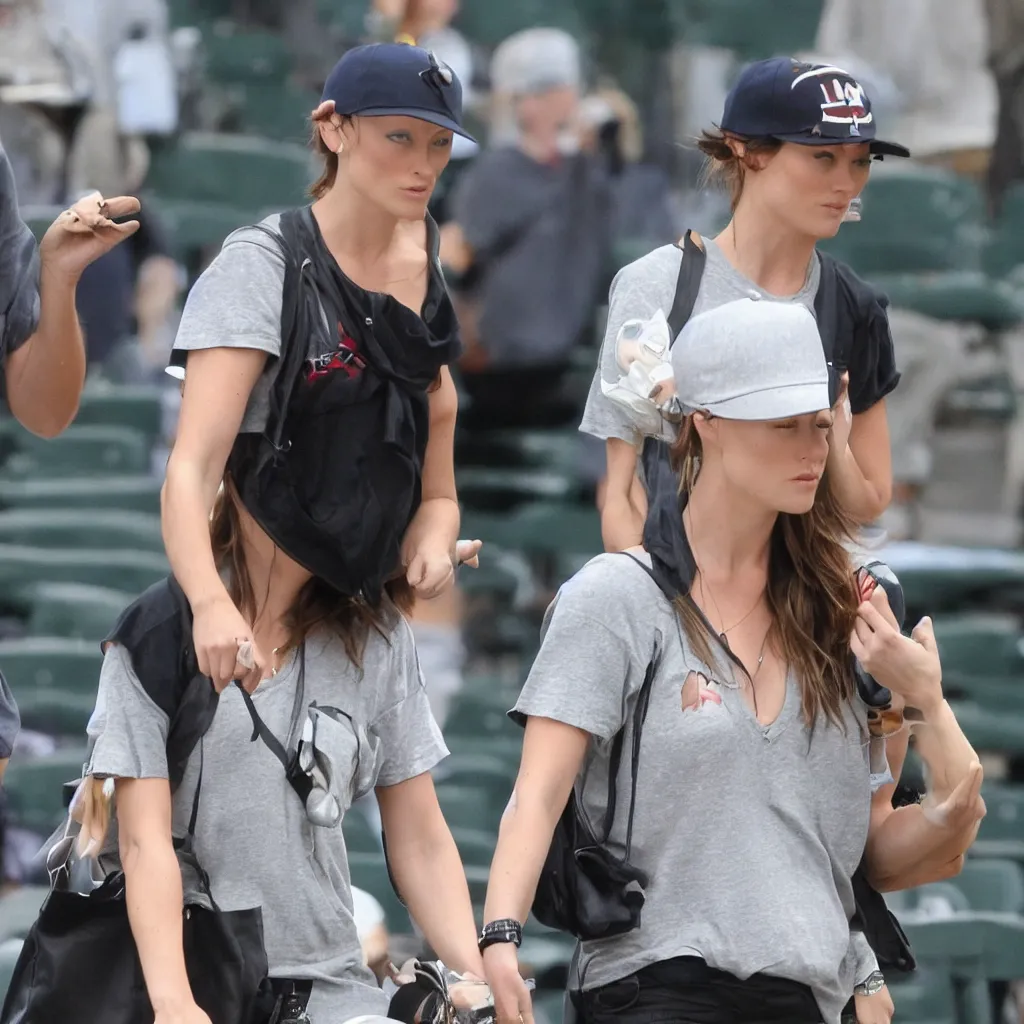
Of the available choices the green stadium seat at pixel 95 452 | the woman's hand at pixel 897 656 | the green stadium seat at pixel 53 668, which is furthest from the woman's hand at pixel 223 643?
the green stadium seat at pixel 95 452

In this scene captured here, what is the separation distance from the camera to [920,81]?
835 cm

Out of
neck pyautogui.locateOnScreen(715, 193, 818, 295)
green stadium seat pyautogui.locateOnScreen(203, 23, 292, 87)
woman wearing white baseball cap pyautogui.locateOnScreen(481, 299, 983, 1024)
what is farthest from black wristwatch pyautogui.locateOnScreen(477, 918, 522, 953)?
green stadium seat pyautogui.locateOnScreen(203, 23, 292, 87)

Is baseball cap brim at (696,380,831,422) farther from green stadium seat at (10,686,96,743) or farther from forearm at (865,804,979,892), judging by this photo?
green stadium seat at (10,686,96,743)

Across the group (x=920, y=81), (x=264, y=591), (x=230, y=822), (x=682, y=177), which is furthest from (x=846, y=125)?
(x=682, y=177)

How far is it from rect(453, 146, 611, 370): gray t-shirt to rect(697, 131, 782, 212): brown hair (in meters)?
3.62

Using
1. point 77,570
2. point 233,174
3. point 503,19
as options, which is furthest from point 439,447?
point 503,19

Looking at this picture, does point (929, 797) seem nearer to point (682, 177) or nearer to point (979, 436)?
point (979, 436)

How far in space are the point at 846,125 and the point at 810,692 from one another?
881mm

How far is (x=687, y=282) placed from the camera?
3352mm

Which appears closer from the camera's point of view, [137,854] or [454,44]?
[137,854]

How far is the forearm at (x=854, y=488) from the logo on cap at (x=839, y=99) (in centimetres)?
49

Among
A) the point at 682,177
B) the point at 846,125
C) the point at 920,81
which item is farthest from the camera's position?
the point at 682,177

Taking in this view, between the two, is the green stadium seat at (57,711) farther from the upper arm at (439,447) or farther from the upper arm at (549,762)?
the upper arm at (549,762)

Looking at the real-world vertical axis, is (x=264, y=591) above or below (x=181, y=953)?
above
